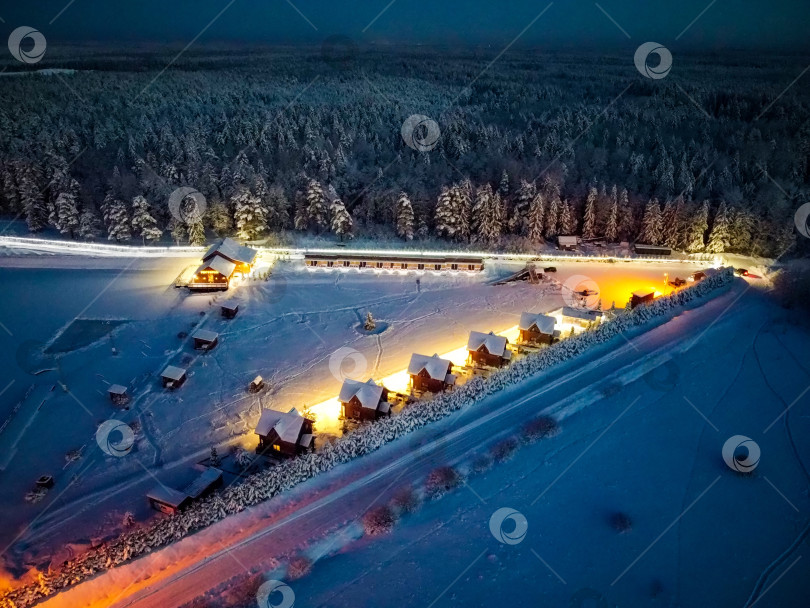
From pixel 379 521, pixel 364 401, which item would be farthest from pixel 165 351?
pixel 379 521

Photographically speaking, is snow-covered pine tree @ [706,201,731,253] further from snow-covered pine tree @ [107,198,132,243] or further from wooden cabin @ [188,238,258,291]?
snow-covered pine tree @ [107,198,132,243]

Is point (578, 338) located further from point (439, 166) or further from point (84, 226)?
point (84, 226)

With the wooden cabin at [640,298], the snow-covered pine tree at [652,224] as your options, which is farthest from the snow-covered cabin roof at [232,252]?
the snow-covered pine tree at [652,224]

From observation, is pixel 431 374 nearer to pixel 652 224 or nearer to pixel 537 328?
pixel 537 328

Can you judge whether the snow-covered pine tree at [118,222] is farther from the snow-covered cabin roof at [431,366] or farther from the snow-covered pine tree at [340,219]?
the snow-covered cabin roof at [431,366]

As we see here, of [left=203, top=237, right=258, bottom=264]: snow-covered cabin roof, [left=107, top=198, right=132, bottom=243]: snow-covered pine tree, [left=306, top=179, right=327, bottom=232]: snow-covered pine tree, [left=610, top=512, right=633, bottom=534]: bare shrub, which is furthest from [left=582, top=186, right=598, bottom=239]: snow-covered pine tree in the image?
[left=107, top=198, right=132, bottom=243]: snow-covered pine tree

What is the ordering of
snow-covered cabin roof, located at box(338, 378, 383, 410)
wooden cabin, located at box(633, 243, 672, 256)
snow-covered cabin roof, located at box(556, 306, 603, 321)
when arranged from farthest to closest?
wooden cabin, located at box(633, 243, 672, 256), snow-covered cabin roof, located at box(556, 306, 603, 321), snow-covered cabin roof, located at box(338, 378, 383, 410)

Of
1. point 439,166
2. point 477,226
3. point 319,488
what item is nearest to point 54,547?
point 319,488
